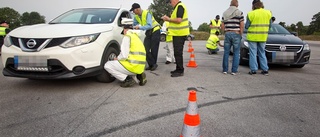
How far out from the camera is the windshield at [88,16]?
15.8ft

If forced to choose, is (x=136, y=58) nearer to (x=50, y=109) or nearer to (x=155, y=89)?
(x=155, y=89)

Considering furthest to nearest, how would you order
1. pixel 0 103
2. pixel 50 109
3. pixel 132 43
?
pixel 132 43
pixel 0 103
pixel 50 109

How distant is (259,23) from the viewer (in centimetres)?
560

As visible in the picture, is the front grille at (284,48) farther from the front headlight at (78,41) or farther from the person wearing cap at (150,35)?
the front headlight at (78,41)

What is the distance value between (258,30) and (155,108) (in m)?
3.80

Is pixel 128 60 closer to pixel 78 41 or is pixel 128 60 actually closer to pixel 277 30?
pixel 78 41

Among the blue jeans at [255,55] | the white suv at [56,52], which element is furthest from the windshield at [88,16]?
the blue jeans at [255,55]

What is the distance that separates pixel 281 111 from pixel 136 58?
2558 millimetres

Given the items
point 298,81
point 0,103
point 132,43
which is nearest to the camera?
point 0,103

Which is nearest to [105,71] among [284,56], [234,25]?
[234,25]

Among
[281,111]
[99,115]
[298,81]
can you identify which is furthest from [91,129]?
[298,81]

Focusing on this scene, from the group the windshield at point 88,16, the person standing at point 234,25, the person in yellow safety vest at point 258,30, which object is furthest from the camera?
the person in yellow safety vest at point 258,30

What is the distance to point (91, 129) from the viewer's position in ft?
8.52

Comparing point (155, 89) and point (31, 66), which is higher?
point (31, 66)
